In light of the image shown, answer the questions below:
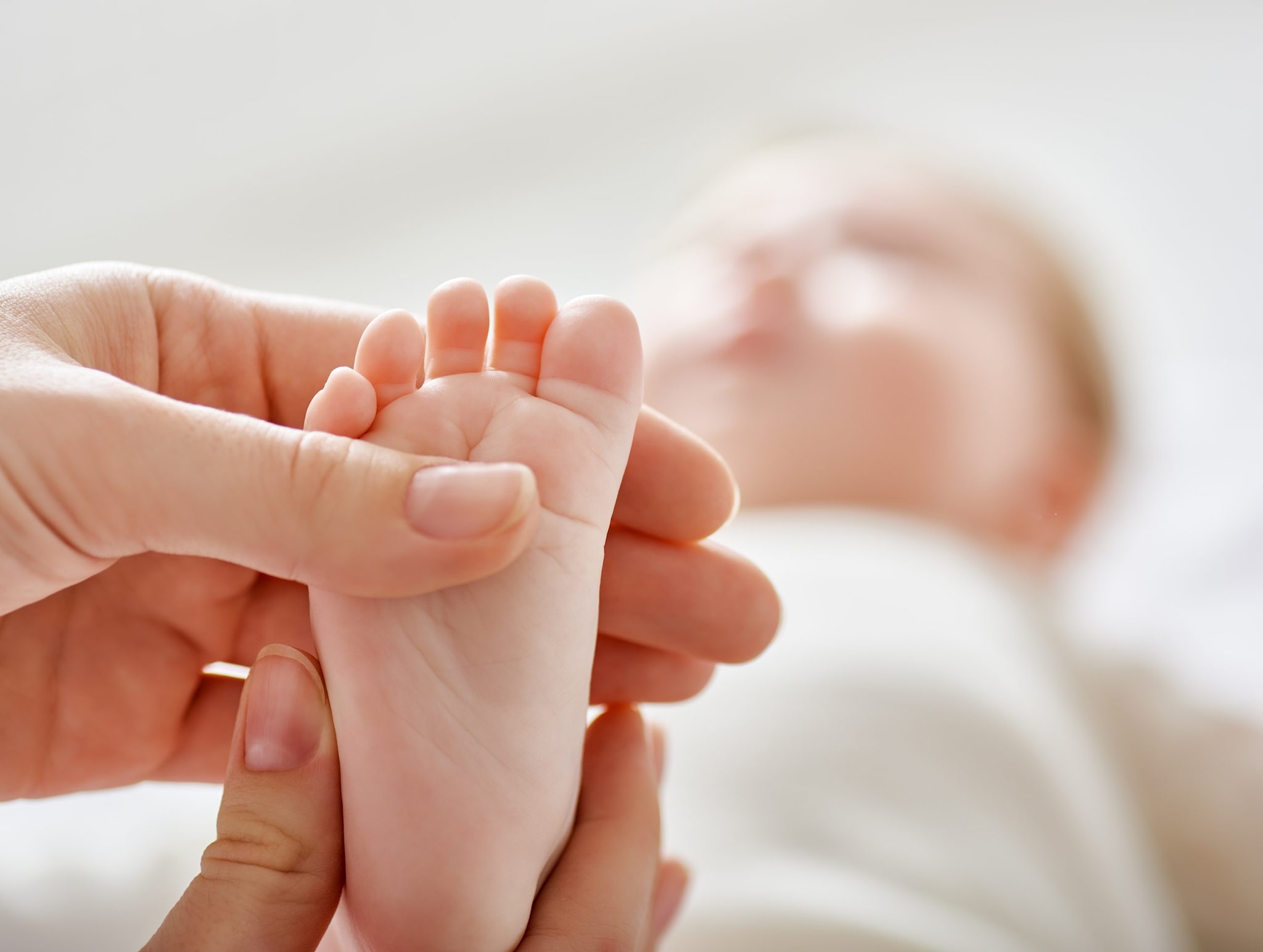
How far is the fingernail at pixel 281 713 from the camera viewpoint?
0.52 metres

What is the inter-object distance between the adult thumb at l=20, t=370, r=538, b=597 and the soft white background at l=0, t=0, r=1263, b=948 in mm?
945

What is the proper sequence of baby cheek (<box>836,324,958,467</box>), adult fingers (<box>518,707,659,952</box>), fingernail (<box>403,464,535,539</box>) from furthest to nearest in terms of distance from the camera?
baby cheek (<box>836,324,958,467</box>)
adult fingers (<box>518,707,659,952</box>)
fingernail (<box>403,464,535,539</box>)

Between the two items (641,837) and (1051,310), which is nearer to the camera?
(641,837)

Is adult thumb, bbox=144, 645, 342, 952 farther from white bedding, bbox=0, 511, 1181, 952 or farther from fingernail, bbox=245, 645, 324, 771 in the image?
white bedding, bbox=0, 511, 1181, 952

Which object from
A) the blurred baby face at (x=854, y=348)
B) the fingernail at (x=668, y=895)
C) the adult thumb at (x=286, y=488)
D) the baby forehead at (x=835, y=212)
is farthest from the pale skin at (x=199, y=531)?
the baby forehead at (x=835, y=212)

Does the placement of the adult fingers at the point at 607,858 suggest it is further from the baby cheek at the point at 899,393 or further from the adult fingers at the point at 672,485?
the baby cheek at the point at 899,393

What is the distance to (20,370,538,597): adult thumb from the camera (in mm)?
449

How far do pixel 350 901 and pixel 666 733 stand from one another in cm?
41

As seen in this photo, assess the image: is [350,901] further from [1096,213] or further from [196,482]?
[1096,213]

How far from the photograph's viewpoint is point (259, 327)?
658 mm

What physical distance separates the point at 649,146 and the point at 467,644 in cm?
143

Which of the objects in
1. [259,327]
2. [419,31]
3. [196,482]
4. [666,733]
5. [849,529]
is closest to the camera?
[196,482]

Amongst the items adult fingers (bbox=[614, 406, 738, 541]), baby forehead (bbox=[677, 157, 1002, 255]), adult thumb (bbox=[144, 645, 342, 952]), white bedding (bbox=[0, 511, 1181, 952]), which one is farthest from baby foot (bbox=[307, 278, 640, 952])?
baby forehead (bbox=[677, 157, 1002, 255])

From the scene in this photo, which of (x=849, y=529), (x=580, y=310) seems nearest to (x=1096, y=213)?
(x=849, y=529)
